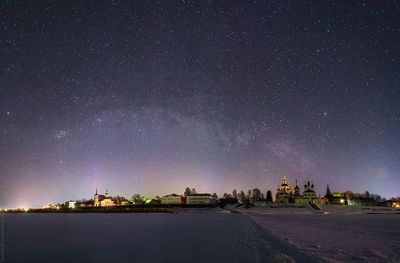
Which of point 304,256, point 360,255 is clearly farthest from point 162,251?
point 360,255

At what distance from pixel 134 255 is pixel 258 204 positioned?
553ft

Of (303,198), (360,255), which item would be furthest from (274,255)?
(303,198)

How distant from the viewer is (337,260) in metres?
17.8

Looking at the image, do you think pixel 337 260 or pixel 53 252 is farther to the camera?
pixel 53 252

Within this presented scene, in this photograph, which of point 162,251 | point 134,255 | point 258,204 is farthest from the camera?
point 258,204

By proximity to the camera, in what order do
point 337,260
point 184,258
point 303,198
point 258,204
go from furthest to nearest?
point 303,198 → point 258,204 → point 184,258 → point 337,260

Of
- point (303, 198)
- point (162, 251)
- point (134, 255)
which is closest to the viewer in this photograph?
point (134, 255)

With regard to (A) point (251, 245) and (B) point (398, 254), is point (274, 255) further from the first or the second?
(B) point (398, 254)

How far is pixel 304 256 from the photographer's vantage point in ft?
62.4

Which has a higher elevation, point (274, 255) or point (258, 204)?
point (274, 255)

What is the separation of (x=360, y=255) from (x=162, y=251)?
12772mm

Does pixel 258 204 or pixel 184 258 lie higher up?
pixel 184 258

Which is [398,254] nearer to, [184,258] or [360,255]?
[360,255]

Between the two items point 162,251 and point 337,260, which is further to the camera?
point 162,251
